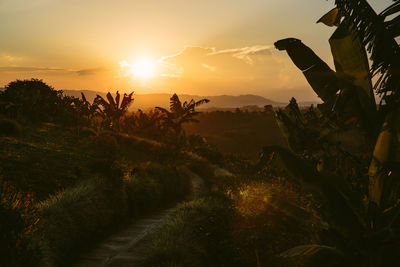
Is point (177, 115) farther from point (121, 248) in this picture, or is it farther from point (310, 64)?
point (310, 64)

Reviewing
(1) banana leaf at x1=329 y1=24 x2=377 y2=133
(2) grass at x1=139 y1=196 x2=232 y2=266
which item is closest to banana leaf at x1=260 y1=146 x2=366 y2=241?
(1) banana leaf at x1=329 y1=24 x2=377 y2=133

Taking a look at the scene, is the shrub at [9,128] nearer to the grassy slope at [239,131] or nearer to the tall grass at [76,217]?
the tall grass at [76,217]

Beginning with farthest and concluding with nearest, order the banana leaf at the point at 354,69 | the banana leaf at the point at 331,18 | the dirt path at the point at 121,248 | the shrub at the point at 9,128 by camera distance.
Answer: the shrub at the point at 9,128 < the dirt path at the point at 121,248 < the banana leaf at the point at 331,18 < the banana leaf at the point at 354,69

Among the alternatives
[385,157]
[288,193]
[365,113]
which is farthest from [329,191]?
[288,193]

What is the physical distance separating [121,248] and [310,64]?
6428mm

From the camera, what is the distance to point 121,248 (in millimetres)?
8867

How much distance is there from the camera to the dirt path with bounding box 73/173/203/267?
7805mm

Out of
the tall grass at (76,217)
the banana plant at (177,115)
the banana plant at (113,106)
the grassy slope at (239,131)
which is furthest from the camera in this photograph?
the grassy slope at (239,131)

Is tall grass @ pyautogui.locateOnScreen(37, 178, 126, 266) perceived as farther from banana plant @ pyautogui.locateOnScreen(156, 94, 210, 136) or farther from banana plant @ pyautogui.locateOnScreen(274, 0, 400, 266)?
banana plant @ pyautogui.locateOnScreen(156, 94, 210, 136)

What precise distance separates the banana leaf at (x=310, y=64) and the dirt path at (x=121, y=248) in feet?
17.8

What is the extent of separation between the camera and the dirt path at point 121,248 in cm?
780

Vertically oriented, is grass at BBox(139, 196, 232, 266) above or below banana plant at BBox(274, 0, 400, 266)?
below

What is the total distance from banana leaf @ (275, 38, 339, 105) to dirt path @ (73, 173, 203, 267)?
5.43m

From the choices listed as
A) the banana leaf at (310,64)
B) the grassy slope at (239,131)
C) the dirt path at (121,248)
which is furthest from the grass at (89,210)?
the grassy slope at (239,131)
